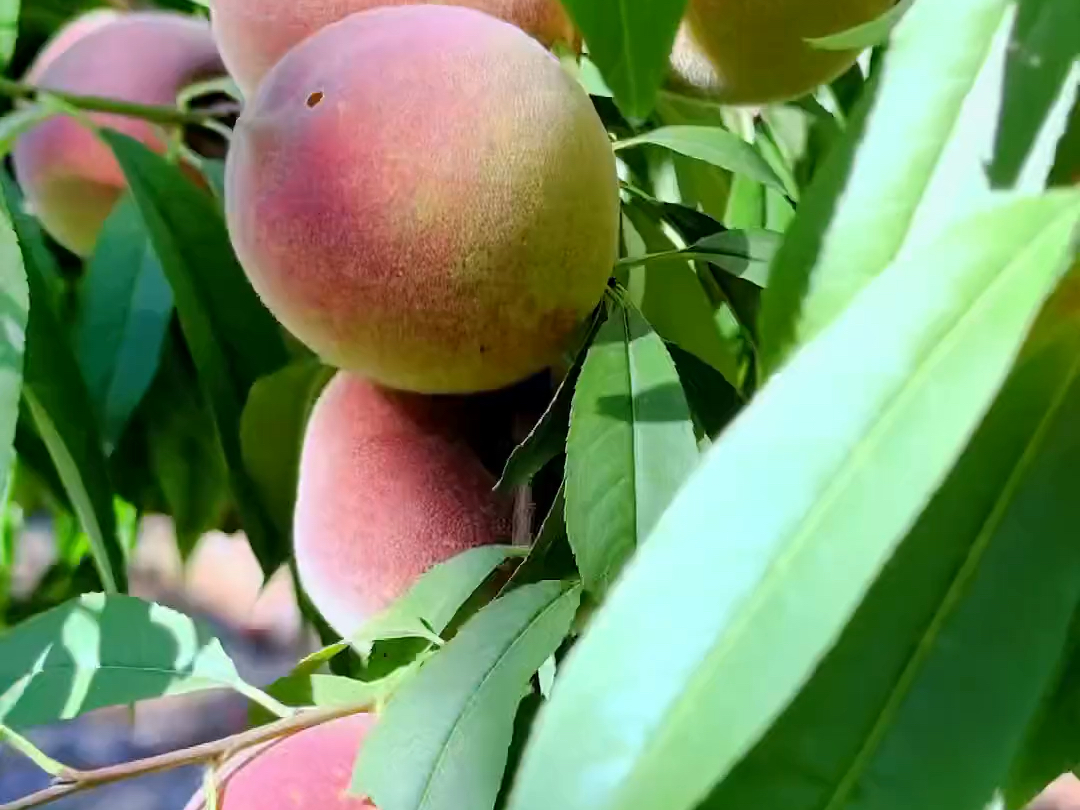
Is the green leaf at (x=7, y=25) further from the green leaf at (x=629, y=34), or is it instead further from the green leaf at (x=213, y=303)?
the green leaf at (x=629, y=34)

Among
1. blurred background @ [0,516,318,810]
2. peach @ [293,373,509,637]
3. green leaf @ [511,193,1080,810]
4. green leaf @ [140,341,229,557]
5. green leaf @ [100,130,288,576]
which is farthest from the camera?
blurred background @ [0,516,318,810]

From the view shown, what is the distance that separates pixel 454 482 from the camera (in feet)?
1.42

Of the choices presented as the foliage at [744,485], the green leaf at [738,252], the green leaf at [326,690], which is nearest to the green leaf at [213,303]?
the foliage at [744,485]

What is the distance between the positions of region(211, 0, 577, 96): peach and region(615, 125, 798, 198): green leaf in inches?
2.1

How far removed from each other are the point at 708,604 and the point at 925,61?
0.16 m

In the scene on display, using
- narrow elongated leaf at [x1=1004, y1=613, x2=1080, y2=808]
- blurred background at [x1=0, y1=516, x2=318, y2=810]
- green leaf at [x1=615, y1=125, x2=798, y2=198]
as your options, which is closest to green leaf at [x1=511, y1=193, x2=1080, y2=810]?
narrow elongated leaf at [x1=1004, y1=613, x2=1080, y2=808]

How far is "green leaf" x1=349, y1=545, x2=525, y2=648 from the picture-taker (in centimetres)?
38

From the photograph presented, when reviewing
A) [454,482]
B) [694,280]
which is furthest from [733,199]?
[454,482]

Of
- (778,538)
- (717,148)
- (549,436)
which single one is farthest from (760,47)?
(778,538)

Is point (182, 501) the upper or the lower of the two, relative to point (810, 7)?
lower

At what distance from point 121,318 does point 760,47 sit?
37cm

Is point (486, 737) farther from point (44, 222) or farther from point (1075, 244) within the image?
point (44, 222)

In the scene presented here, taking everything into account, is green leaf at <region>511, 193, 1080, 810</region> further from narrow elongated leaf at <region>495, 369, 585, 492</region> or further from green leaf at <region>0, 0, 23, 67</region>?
green leaf at <region>0, 0, 23, 67</region>

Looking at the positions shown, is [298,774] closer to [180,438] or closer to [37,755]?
[37,755]
